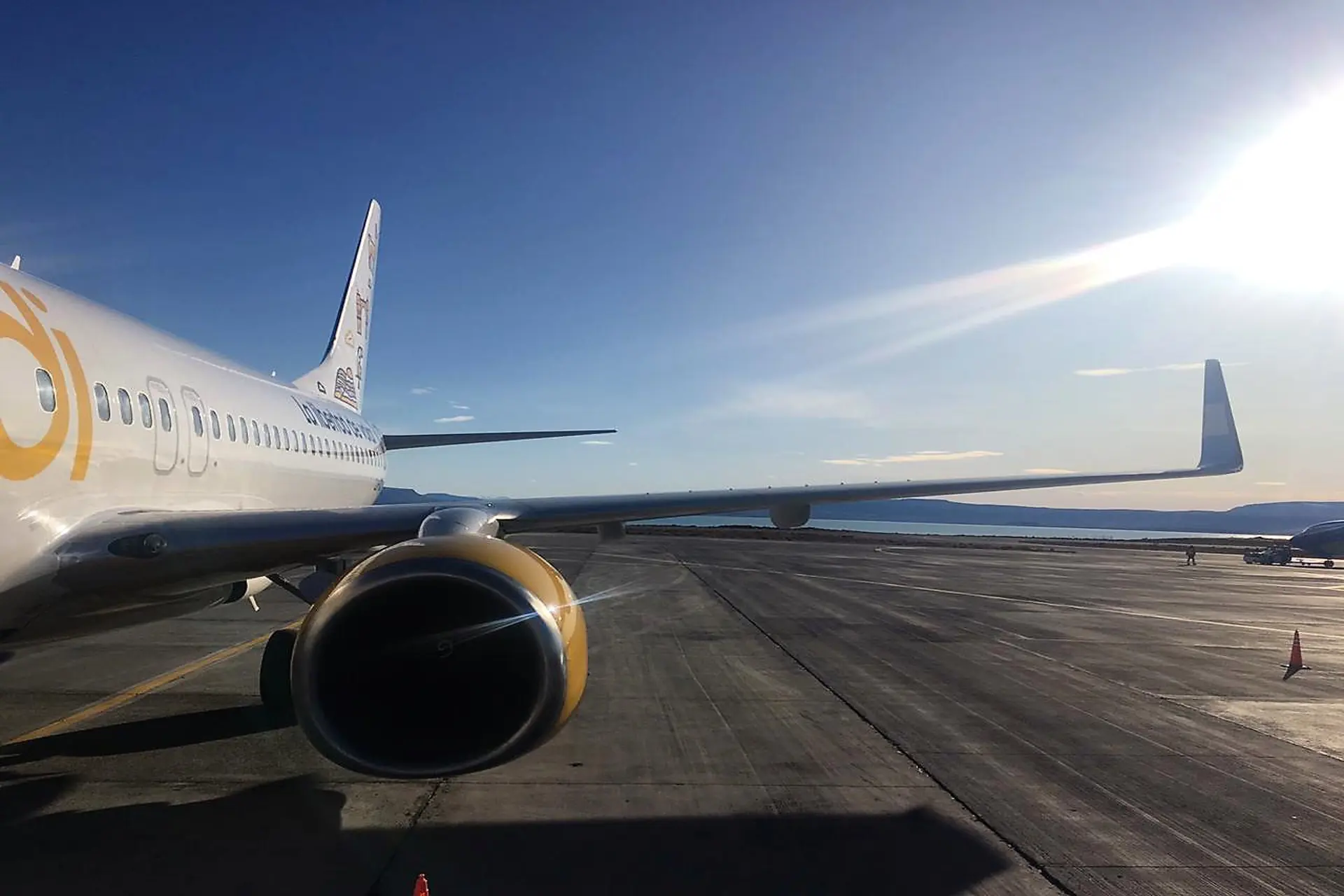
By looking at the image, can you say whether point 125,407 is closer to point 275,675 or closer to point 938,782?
point 275,675

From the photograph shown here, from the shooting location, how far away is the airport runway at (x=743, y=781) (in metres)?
4.97

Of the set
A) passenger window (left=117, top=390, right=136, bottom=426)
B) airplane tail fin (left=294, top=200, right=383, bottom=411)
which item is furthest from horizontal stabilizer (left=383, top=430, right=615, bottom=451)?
passenger window (left=117, top=390, right=136, bottom=426)

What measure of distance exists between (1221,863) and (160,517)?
25.8 feet

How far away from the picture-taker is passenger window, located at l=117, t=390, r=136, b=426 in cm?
644

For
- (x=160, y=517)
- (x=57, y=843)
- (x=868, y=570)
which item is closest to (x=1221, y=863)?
(x=57, y=843)

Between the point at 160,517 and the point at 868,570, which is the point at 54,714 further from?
the point at 868,570

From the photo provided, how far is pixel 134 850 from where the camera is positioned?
198 inches

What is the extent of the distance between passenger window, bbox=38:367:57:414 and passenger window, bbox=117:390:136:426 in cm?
84

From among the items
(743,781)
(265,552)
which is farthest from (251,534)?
(743,781)

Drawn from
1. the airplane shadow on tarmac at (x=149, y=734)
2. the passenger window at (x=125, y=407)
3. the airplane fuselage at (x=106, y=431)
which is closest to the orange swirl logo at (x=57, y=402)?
the airplane fuselage at (x=106, y=431)

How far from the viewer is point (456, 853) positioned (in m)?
5.15

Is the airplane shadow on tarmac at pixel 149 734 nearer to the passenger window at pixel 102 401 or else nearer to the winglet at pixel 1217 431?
the passenger window at pixel 102 401

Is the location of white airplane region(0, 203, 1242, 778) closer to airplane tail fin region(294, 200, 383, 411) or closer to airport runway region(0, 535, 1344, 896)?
airport runway region(0, 535, 1344, 896)

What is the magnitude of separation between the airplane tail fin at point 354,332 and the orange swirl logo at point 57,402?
10.4 metres
